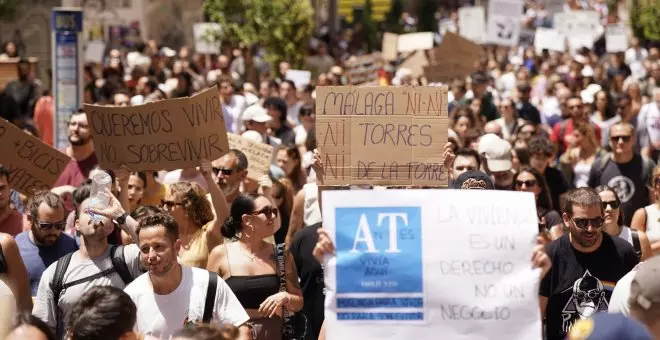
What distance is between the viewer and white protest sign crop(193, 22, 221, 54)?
2611cm

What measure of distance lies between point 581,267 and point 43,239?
281 cm

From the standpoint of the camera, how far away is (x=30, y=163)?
976 centimetres

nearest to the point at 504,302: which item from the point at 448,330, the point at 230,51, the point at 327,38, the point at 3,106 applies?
the point at 448,330

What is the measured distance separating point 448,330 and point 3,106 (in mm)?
13695

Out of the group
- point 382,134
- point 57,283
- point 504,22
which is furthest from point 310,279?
point 504,22

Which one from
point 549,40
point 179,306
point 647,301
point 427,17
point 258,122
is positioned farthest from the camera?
point 427,17

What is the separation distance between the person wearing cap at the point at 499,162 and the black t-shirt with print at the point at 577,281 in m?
3.03

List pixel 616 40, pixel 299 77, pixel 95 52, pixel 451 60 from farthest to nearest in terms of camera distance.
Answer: pixel 616 40
pixel 95 52
pixel 299 77
pixel 451 60

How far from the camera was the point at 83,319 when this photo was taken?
538 cm

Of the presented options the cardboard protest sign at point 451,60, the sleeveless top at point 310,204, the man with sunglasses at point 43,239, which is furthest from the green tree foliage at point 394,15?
the man with sunglasses at point 43,239

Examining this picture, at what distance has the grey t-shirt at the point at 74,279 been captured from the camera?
22.8 feet

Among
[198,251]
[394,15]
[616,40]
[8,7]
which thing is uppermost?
[198,251]

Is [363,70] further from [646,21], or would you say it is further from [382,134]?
[646,21]

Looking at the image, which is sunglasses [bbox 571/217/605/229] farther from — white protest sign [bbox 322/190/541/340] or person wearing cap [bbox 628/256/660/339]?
person wearing cap [bbox 628/256/660/339]
